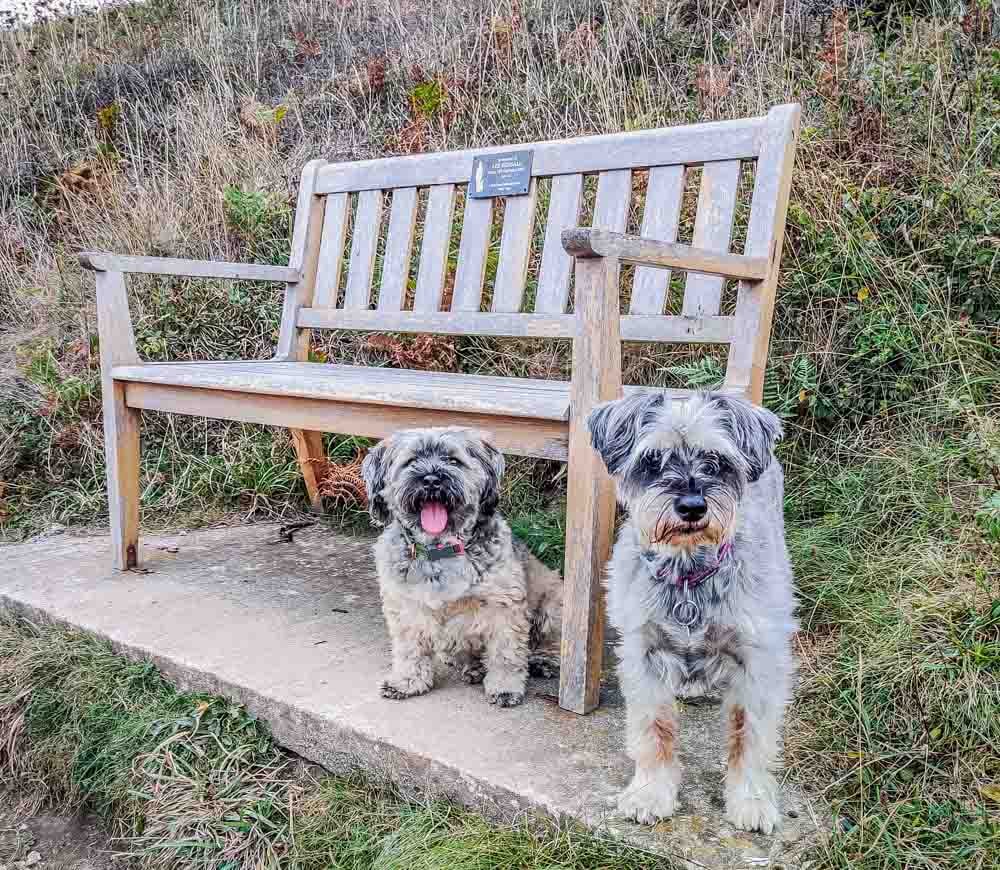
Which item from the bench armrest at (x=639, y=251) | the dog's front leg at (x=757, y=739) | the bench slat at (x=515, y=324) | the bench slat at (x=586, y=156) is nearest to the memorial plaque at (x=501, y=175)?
the bench slat at (x=586, y=156)

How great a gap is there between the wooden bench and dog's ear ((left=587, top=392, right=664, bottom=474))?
287 mm

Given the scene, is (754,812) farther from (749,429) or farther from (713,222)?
(713,222)

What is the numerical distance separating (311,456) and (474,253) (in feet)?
5.33

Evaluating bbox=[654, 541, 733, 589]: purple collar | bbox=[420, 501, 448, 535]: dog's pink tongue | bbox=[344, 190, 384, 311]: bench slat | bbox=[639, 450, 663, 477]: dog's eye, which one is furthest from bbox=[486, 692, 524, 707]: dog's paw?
bbox=[344, 190, 384, 311]: bench slat

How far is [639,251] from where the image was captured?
2.40 m

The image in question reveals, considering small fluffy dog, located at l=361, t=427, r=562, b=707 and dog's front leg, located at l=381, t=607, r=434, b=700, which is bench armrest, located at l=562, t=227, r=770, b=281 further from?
dog's front leg, located at l=381, t=607, r=434, b=700

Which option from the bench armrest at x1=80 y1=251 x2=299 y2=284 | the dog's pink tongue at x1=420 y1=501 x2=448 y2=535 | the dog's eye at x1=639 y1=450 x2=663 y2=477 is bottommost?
the dog's pink tongue at x1=420 y1=501 x2=448 y2=535

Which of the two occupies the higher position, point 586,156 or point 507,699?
point 586,156

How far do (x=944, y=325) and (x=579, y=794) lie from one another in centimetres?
267

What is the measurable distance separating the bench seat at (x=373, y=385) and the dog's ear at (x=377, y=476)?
0.55 feet

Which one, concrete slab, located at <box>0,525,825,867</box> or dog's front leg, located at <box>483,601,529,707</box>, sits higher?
dog's front leg, located at <box>483,601,529,707</box>

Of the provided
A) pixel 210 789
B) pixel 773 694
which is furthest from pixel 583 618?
pixel 210 789

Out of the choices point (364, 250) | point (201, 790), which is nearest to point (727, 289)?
point (364, 250)

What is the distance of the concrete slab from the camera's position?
222 centimetres
